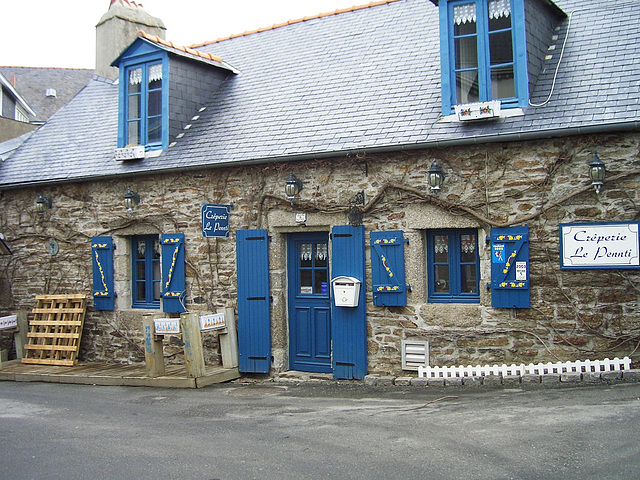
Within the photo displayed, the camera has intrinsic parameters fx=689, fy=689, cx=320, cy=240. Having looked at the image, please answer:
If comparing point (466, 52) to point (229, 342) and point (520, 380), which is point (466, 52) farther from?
point (229, 342)

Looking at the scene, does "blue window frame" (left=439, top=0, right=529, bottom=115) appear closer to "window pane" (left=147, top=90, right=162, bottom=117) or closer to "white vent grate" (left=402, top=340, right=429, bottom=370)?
"white vent grate" (left=402, top=340, right=429, bottom=370)

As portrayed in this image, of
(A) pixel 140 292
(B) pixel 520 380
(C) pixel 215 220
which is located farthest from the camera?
(A) pixel 140 292

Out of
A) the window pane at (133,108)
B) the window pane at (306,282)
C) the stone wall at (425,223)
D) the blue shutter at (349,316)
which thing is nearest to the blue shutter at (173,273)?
the stone wall at (425,223)

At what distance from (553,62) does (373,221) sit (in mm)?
3248

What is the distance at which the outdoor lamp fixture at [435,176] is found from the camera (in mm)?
8562

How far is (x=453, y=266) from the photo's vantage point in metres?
8.94

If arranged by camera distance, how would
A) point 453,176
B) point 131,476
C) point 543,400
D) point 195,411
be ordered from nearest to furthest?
point 131,476 → point 543,400 → point 195,411 → point 453,176

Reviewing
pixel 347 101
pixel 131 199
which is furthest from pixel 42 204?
pixel 347 101

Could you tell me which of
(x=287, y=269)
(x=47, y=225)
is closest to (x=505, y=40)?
(x=287, y=269)

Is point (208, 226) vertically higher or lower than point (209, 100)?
lower

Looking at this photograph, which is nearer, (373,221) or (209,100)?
(373,221)

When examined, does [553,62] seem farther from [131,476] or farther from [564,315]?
[131,476]

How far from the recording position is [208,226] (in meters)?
9.59

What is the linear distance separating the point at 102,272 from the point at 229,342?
9.24ft
